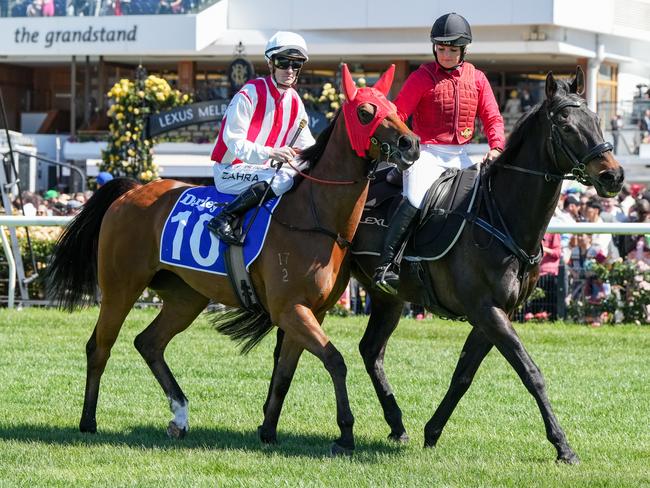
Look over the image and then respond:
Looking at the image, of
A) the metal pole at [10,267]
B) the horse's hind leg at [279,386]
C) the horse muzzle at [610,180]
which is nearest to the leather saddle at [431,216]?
the horse's hind leg at [279,386]

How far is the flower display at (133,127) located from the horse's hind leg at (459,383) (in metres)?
10.0

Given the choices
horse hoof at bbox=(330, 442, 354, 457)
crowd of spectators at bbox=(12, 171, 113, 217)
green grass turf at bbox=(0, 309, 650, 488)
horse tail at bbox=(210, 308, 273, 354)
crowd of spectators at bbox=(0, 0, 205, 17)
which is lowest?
green grass turf at bbox=(0, 309, 650, 488)

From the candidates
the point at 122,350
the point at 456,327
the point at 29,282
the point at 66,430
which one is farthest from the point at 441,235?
the point at 29,282

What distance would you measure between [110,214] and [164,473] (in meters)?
2.19

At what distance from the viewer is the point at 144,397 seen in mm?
8008

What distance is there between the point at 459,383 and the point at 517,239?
0.94m

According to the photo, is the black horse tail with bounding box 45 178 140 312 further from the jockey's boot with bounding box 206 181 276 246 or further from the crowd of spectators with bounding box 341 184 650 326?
the crowd of spectators with bounding box 341 184 650 326

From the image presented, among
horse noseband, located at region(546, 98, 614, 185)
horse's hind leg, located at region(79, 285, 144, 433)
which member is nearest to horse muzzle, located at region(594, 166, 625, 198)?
horse noseband, located at region(546, 98, 614, 185)

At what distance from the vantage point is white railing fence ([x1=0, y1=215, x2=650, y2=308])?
10969 mm

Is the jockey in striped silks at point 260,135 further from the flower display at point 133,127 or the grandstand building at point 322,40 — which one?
the grandstand building at point 322,40

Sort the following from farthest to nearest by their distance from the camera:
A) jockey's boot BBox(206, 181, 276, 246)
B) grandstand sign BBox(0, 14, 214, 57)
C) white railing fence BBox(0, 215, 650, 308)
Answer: grandstand sign BBox(0, 14, 214, 57) → white railing fence BBox(0, 215, 650, 308) → jockey's boot BBox(206, 181, 276, 246)

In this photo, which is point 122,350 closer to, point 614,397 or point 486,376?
point 486,376

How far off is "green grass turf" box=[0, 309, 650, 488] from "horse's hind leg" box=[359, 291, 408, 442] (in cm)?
22

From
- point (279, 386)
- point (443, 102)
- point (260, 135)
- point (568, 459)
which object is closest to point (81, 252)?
point (260, 135)
